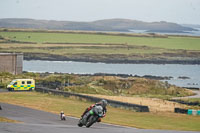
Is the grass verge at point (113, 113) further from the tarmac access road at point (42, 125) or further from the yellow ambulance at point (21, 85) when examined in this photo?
the yellow ambulance at point (21, 85)

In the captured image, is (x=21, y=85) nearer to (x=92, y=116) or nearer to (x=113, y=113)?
(x=113, y=113)

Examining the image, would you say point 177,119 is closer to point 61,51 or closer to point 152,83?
point 152,83

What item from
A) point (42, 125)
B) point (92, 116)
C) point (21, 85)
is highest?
point (92, 116)

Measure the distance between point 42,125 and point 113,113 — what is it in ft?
65.2

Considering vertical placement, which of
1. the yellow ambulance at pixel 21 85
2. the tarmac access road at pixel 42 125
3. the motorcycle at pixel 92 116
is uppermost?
the motorcycle at pixel 92 116

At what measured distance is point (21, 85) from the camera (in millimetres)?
61750

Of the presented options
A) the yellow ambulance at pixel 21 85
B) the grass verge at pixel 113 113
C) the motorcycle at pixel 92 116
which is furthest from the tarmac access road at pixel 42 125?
the yellow ambulance at pixel 21 85

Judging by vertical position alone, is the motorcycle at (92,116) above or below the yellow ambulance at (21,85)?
above

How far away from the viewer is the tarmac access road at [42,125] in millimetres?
23242

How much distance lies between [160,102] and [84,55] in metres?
127

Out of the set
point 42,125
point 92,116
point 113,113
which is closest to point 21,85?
point 113,113

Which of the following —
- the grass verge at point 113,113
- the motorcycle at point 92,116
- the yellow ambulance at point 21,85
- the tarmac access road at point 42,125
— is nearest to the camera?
the tarmac access road at point 42,125

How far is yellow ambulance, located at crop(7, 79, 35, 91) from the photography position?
6091 cm

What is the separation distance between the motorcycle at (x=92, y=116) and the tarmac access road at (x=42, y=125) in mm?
386
